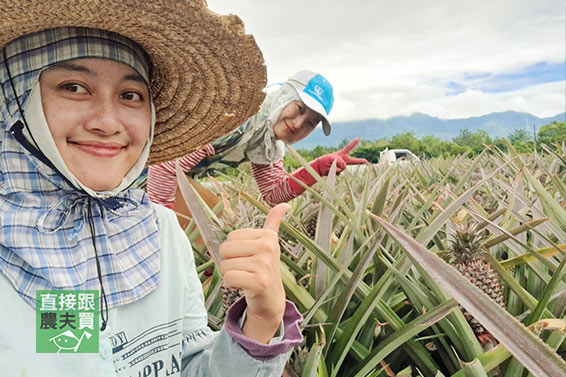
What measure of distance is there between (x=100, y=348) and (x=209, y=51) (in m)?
0.53

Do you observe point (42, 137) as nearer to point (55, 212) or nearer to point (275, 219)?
point (55, 212)

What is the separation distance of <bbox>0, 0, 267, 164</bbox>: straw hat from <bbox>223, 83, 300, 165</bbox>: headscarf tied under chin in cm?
131

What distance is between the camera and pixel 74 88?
724 mm

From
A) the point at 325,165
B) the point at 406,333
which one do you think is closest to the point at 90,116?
the point at 406,333

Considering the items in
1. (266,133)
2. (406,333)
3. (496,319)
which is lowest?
(406,333)

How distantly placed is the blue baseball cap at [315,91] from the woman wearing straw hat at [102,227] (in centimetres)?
149

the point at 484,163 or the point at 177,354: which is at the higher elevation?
the point at 484,163

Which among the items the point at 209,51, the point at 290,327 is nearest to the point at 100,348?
the point at 290,327

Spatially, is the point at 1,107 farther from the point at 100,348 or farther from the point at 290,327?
the point at 290,327

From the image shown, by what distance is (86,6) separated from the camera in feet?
2.26

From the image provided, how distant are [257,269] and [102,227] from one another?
10.2 inches

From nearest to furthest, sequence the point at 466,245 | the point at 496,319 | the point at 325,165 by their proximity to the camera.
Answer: the point at 496,319
the point at 466,245
the point at 325,165

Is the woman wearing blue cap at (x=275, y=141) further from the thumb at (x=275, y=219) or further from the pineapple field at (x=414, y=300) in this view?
the thumb at (x=275, y=219)

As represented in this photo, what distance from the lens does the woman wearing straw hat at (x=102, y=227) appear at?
25.0 inches
